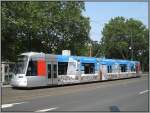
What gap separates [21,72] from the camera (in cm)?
2997

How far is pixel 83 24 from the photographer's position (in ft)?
197

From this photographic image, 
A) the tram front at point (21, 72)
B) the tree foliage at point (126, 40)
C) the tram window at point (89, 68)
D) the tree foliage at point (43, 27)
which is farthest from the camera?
the tree foliage at point (126, 40)

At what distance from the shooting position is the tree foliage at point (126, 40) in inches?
3750

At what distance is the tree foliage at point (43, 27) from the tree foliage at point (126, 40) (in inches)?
1287

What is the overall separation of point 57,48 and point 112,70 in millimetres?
15088

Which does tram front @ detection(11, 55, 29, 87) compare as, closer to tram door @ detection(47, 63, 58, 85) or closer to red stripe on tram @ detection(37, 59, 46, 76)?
red stripe on tram @ detection(37, 59, 46, 76)

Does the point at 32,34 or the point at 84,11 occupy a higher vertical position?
the point at 84,11

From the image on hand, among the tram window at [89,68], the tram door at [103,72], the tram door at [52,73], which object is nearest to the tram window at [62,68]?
the tram door at [52,73]

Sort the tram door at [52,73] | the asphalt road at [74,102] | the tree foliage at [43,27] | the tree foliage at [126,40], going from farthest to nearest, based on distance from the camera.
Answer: the tree foliage at [126,40], the tree foliage at [43,27], the tram door at [52,73], the asphalt road at [74,102]

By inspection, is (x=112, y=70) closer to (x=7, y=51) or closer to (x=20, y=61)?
(x=7, y=51)

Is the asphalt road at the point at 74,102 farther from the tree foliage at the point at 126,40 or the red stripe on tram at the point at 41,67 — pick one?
the tree foliage at the point at 126,40

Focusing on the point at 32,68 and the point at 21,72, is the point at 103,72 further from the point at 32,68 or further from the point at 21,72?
the point at 21,72

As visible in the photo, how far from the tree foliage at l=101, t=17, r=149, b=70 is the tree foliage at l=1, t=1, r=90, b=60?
32695mm

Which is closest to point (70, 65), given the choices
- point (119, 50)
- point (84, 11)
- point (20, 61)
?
point (20, 61)
